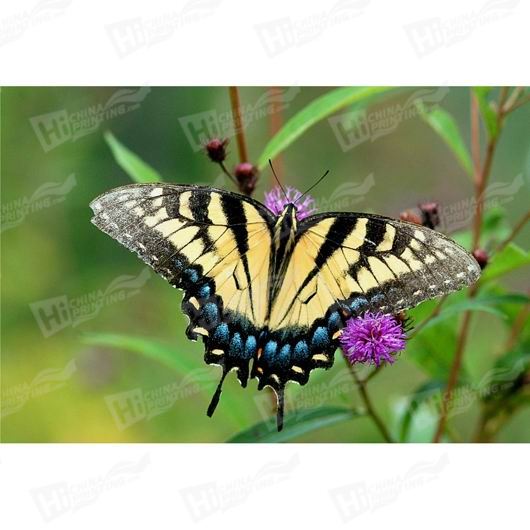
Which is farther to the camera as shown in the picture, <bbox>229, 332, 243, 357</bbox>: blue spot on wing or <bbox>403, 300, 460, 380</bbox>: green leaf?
<bbox>403, 300, 460, 380</bbox>: green leaf

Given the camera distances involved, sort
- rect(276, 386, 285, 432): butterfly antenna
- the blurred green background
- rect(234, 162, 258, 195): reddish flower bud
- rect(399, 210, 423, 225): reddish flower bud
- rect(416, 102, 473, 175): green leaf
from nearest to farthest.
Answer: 1. rect(276, 386, 285, 432): butterfly antenna
2. rect(234, 162, 258, 195): reddish flower bud
3. rect(399, 210, 423, 225): reddish flower bud
4. rect(416, 102, 473, 175): green leaf
5. the blurred green background

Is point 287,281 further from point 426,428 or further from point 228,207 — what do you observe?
point 426,428

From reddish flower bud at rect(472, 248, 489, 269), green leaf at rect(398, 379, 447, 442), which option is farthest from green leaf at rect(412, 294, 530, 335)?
green leaf at rect(398, 379, 447, 442)

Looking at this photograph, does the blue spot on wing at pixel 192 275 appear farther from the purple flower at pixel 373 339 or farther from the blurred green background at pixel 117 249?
the blurred green background at pixel 117 249

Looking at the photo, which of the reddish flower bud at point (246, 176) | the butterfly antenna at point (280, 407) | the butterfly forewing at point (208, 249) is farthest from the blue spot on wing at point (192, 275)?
the butterfly antenna at point (280, 407)

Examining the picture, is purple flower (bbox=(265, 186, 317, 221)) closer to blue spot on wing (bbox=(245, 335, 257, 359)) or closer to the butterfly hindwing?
the butterfly hindwing

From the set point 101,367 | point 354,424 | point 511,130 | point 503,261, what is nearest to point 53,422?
point 101,367

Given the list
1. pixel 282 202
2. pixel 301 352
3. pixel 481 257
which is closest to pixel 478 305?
pixel 481 257
